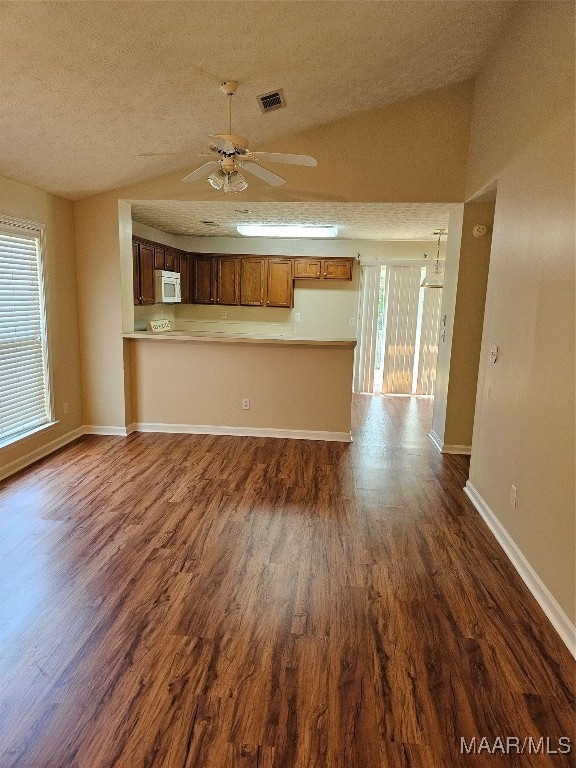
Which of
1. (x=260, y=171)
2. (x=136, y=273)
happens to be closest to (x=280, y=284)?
(x=136, y=273)

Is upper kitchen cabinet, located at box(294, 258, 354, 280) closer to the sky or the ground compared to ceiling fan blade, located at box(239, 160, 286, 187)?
closer to the ground

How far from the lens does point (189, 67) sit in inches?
106

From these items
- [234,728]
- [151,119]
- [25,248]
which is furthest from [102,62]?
[234,728]

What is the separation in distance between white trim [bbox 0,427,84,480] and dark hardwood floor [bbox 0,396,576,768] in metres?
0.28

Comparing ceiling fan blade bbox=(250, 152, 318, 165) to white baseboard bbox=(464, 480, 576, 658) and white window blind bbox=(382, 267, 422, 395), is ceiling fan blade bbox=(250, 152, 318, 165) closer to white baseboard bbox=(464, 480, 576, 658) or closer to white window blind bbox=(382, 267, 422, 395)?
white baseboard bbox=(464, 480, 576, 658)

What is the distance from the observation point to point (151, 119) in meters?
3.21

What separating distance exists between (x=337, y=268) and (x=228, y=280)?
5.66 feet

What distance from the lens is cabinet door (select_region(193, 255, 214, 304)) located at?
705 cm

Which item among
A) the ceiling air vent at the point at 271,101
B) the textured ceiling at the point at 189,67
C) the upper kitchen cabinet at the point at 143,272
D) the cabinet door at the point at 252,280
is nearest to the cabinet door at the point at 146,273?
the upper kitchen cabinet at the point at 143,272

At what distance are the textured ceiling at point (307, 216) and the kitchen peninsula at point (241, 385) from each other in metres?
1.33

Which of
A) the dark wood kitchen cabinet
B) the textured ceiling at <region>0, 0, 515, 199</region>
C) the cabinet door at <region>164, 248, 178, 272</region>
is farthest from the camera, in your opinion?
the dark wood kitchen cabinet

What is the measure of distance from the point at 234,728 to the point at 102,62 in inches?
Answer: 128

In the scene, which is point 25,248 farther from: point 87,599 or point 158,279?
point 87,599

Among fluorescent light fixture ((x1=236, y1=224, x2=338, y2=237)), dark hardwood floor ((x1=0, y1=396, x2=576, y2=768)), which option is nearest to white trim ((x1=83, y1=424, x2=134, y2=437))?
dark hardwood floor ((x1=0, y1=396, x2=576, y2=768))
